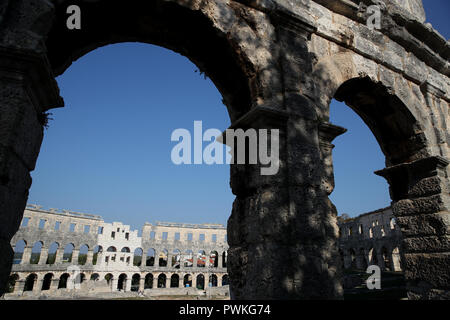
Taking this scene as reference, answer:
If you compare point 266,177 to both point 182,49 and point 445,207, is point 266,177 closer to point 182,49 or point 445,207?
point 182,49

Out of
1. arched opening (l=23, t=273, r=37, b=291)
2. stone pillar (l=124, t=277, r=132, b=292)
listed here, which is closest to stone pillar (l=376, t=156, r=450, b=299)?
arched opening (l=23, t=273, r=37, b=291)

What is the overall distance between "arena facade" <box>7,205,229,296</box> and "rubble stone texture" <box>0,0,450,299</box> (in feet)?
92.7

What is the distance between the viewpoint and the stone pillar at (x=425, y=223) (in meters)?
4.00

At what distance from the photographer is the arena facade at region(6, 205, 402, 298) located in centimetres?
2848

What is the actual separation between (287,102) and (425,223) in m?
3.16

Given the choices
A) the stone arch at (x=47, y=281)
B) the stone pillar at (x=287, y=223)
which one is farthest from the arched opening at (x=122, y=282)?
the stone pillar at (x=287, y=223)

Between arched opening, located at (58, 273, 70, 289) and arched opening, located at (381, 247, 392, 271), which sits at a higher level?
arched opening, located at (381, 247, 392, 271)

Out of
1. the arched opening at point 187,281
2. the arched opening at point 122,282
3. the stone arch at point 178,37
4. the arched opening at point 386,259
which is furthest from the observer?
the arched opening at point 187,281

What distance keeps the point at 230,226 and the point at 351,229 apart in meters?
34.0

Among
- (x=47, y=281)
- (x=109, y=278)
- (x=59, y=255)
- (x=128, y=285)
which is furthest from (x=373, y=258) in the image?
(x=47, y=281)

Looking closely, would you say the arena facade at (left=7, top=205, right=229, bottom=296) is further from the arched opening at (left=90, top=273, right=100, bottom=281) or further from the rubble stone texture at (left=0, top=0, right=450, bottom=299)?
the rubble stone texture at (left=0, top=0, right=450, bottom=299)

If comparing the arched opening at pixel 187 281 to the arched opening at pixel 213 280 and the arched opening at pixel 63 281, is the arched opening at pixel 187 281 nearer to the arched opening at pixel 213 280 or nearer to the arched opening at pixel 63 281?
the arched opening at pixel 213 280

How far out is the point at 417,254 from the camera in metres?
4.27

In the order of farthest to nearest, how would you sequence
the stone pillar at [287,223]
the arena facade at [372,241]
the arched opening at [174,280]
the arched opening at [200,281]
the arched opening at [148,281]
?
the arched opening at [200,281]
the arched opening at [148,281]
the arched opening at [174,280]
the arena facade at [372,241]
the stone pillar at [287,223]
